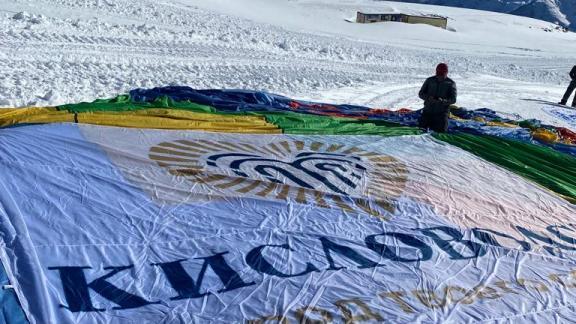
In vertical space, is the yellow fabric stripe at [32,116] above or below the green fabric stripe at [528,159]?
above

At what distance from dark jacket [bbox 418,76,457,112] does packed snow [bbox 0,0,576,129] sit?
10.0 ft

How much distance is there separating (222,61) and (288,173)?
687 cm

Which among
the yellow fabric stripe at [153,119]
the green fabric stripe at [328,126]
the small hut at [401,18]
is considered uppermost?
the small hut at [401,18]

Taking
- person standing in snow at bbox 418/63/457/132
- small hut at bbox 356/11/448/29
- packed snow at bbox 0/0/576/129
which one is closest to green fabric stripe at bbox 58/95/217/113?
packed snow at bbox 0/0/576/129

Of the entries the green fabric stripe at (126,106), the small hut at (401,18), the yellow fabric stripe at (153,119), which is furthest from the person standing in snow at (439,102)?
the small hut at (401,18)

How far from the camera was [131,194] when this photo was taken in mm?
3633

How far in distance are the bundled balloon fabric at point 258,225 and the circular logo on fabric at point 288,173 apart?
16 mm

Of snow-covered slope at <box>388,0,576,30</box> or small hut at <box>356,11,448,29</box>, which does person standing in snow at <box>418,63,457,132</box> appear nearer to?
small hut at <box>356,11,448,29</box>

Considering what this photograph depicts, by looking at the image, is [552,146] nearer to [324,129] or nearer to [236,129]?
[324,129]

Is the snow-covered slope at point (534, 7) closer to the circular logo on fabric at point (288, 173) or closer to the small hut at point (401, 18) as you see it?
the small hut at point (401, 18)

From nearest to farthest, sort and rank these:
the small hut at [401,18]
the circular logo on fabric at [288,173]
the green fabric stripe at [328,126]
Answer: the circular logo on fabric at [288,173]
the green fabric stripe at [328,126]
the small hut at [401,18]

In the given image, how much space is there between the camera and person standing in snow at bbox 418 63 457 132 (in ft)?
21.3

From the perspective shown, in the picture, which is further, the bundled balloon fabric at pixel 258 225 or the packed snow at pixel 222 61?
the packed snow at pixel 222 61

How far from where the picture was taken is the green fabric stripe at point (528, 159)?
5.29 metres
